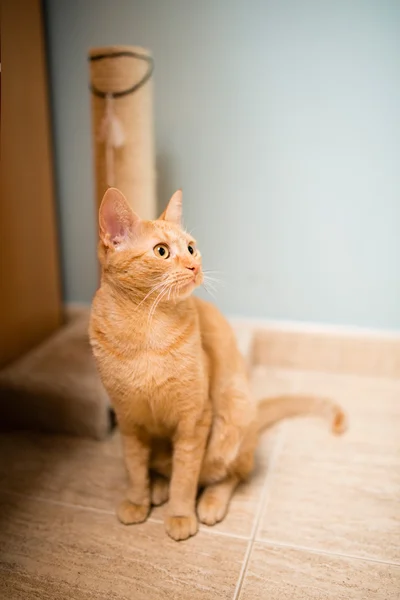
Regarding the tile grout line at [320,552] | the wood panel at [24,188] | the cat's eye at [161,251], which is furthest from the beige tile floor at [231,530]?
the cat's eye at [161,251]

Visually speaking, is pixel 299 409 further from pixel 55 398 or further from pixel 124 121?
pixel 124 121

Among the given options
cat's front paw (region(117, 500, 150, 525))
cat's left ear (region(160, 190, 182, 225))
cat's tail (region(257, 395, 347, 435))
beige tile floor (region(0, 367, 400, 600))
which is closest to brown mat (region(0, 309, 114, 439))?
beige tile floor (region(0, 367, 400, 600))

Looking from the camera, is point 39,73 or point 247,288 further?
point 247,288

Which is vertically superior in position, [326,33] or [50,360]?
[326,33]

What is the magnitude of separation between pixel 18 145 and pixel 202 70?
0.56 m

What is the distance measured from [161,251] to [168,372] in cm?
22

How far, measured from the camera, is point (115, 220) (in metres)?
0.86

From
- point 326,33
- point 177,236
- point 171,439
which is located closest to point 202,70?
point 326,33

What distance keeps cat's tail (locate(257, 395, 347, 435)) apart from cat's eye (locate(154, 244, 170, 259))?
594 millimetres

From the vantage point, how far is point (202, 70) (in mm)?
1463

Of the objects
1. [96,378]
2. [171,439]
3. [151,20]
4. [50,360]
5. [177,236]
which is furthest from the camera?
[50,360]

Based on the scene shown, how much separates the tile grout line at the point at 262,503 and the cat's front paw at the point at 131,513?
8.6 inches

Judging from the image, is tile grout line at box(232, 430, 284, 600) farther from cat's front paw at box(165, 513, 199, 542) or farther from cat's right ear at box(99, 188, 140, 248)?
cat's right ear at box(99, 188, 140, 248)

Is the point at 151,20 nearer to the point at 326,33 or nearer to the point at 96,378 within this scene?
the point at 326,33
